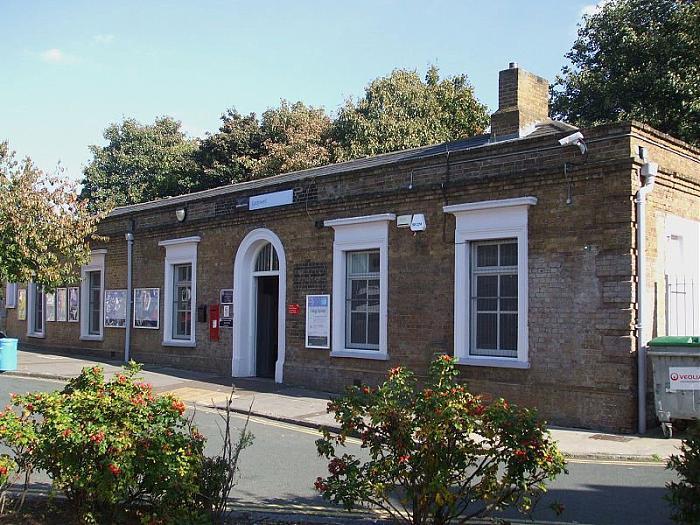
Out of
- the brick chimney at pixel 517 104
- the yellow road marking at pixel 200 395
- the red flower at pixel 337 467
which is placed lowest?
the yellow road marking at pixel 200 395

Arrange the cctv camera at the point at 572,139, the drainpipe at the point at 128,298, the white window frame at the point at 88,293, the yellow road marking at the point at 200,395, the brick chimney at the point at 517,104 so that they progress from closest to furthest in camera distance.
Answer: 1. the cctv camera at the point at 572,139
2. the brick chimney at the point at 517,104
3. the yellow road marking at the point at 200,395
4. the drainpipe at the point at 128,298
5. the white window frame at the point at 88,293

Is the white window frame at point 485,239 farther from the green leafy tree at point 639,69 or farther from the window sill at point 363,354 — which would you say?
the green leafy tree at point 639,69

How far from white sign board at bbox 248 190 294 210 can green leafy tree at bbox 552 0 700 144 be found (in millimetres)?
12568

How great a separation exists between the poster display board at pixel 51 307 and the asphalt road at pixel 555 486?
16859mm

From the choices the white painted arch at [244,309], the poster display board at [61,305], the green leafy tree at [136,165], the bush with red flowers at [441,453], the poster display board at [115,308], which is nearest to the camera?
the bush with red flowers at [441,453]

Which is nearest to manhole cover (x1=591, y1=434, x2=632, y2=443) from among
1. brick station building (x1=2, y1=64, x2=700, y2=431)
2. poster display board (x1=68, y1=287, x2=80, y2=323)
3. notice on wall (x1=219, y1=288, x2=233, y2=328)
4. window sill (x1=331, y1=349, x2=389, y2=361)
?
brick station building (x1=2, y1=64, x2=700, y2=431)

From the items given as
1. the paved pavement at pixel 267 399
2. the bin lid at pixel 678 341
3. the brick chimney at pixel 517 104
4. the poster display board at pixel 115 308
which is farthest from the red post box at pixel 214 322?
the bin lid at pixel 678 341

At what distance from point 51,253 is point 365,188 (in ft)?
33.6

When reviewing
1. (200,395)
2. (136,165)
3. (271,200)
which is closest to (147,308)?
(271,200)

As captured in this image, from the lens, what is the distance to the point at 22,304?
2803 cm

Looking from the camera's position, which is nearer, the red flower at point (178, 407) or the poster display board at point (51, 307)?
the red flower at point (178, 407)

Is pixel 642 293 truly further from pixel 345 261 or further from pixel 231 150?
pixel 231 150

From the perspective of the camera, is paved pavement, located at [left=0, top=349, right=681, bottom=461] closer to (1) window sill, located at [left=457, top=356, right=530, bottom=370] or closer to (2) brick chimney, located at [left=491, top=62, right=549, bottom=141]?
(1) window sill, located at [left=457, top=356, right=530, bottom=370]

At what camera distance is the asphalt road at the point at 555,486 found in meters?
6.75
